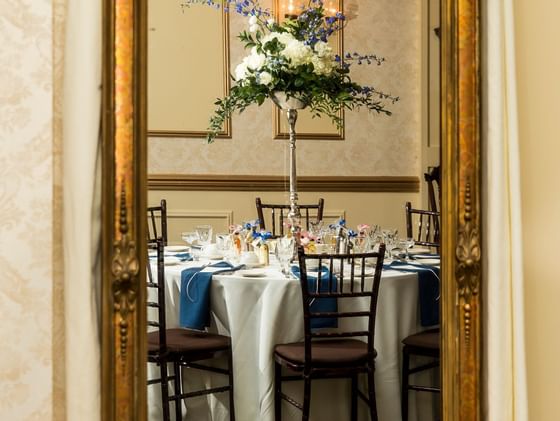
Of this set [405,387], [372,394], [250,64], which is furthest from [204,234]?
[405,387]

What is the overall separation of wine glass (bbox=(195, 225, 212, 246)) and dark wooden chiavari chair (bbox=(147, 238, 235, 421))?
0.14 m

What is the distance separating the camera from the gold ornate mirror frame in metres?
1.85

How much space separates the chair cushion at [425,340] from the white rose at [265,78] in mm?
1149

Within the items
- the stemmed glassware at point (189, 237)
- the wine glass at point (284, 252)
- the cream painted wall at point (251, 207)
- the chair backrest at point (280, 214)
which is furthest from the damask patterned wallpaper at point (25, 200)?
the wine glass at point (284, 252)

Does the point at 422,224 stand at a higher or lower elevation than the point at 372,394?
higher

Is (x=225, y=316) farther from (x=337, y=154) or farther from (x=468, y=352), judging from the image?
(x=468, y=352)

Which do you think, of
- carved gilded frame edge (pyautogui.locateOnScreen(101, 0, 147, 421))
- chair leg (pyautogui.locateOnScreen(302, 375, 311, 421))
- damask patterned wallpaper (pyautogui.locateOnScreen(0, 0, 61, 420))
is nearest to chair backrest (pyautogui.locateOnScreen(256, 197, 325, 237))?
chair leg (pyautogui.locateOnScreen(302, 375, 311, 421))

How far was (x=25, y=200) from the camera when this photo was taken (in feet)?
6.10

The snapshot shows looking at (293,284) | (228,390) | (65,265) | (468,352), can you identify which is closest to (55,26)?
(65,265)

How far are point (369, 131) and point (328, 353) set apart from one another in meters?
0.90

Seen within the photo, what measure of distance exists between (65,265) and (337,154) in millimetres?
1184

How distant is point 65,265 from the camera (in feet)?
6.04

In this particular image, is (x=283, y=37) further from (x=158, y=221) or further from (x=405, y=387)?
(x=405, y=387)

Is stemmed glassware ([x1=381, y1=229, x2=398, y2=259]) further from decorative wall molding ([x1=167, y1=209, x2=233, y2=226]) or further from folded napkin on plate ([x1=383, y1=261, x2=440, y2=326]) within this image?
decorative wall molding ([x1=167, y1=209, x2=233, y2=226])
